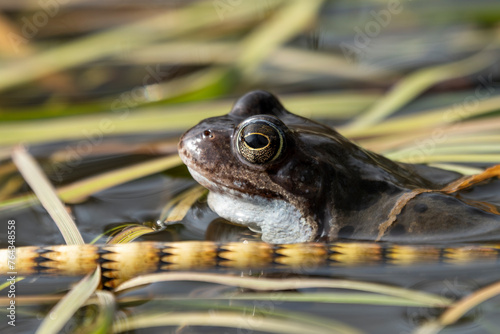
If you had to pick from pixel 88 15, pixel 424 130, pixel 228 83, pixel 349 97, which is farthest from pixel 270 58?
pixel 88 15

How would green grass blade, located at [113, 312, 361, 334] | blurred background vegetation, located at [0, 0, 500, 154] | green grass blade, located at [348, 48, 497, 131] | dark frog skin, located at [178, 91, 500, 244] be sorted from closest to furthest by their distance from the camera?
green grass blade, located at [113, 312, 361, 334]
dark frog skin, located at [178, 91, 500, 244]
green grass blade, located at [348, 48, 497, 131]
blurred background vegetation, located at [0, 0, 500, 154]

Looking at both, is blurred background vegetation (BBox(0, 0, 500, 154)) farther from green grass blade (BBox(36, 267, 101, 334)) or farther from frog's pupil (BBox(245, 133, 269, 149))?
green grass blade (BBox(36, 267, 101, 334))

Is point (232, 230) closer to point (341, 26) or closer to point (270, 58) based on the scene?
point (270, 58)

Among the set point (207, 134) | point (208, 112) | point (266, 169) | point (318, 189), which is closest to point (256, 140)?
point (266, 169)

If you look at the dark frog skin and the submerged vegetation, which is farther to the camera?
the dark frog skin

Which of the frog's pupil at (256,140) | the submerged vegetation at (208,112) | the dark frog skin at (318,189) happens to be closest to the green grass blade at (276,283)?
the submerged vegetation at (208,112)

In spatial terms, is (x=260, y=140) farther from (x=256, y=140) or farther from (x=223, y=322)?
(x=223, y=322)

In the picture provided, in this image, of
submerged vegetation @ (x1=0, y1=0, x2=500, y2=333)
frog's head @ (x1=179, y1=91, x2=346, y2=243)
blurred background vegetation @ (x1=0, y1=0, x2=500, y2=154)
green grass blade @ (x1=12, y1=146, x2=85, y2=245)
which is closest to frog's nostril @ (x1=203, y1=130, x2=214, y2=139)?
frog's head @ (x1=179, y1=91, x2=346, y2=243)

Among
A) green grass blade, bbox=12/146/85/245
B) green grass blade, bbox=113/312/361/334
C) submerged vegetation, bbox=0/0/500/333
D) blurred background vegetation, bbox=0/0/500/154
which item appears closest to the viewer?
green grass blade, bbox=113/312/361/334

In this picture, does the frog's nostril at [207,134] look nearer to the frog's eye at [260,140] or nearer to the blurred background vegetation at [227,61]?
the frog's eye at [260,140]
